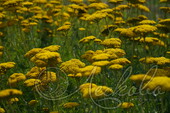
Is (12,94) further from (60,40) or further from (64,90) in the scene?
(60,40)

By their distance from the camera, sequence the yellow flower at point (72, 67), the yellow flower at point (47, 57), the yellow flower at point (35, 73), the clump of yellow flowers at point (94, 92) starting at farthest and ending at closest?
1. the yellow flower at point (35, 73)
2. the yellow flower at point (72, 67)
3. the yellow flower at point (47, 57)
4. the clump of yellow flowers at point (94, 92)

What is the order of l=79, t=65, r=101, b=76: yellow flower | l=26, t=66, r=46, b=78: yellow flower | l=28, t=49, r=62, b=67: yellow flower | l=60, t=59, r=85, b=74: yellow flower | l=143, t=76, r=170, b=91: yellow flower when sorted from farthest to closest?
l=26, t=66, r=46, b=78: yellow flower
l=60, t=59, r=85, b=74: yellow flower
l=28, t=49, r=62, b=67: yellow flower
l=79, t=65, r=101, b=76: yellow flower
l=143, t=76, r=170, b=91: yellow flower

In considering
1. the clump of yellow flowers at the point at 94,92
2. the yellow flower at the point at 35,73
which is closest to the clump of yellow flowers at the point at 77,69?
the clump of yellow flowers at the point at 94,92

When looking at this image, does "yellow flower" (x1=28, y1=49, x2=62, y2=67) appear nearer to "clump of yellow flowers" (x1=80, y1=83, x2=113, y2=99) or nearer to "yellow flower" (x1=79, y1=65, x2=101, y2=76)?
"yellow flower" (x1=79, y1=65, x2=101, y2=76)

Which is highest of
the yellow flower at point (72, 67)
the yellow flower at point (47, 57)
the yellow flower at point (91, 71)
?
the yellow flower at point (47, 57)

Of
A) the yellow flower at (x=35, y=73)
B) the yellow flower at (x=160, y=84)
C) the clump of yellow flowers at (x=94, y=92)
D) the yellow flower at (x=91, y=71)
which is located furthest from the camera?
the yellow flower at (x=35, y=73)

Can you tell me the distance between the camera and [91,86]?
11.6 feet

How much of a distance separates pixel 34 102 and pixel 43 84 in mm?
373

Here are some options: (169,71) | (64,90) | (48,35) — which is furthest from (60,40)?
(169,71)

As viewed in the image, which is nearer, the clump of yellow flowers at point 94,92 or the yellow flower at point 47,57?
the clump of yellow flowers at point 94,92

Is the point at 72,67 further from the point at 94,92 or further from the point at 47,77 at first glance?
the point at 94,92

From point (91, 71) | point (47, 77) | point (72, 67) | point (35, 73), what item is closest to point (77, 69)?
point (72, 67)

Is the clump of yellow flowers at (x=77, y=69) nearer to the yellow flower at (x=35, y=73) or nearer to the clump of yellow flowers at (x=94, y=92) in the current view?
the clump of yellow flowers at (x=94, y=92)

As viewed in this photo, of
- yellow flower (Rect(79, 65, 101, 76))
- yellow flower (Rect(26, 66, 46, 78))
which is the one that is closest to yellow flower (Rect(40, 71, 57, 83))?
yellow flower (Rect(26, 66, 46, 78))
